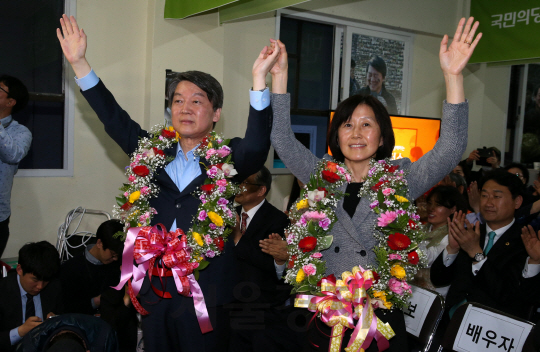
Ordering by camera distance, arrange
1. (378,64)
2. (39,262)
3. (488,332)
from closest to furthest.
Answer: (488,332) → (39,262) → (378,64)

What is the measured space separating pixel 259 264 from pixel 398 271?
138 cm

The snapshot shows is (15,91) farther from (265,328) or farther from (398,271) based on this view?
(398,271)

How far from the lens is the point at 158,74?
4.25 meters

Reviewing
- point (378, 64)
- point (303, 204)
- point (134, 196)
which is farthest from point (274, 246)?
point (378, 64)

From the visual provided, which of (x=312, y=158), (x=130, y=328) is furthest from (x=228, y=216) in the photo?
(x=130, y=328)

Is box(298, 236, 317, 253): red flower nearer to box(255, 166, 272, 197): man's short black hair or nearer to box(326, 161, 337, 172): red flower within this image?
box(326, 161, 337, 172): red flower

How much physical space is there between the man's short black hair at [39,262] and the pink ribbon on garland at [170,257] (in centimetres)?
119

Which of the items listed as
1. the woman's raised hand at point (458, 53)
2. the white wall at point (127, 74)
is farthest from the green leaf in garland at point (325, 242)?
the white wall at point (127, 74)

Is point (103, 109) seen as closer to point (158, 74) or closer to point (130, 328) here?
point (130, 328)

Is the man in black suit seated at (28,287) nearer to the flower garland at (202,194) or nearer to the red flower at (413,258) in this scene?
the flower garland at (202,194)

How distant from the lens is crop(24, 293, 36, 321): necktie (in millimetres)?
2877

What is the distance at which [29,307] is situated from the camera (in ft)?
9.46

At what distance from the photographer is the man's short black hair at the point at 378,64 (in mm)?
5793

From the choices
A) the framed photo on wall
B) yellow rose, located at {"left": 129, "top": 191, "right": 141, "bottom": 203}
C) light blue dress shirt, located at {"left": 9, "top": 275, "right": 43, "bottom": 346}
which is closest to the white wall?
the framed photo on wall
